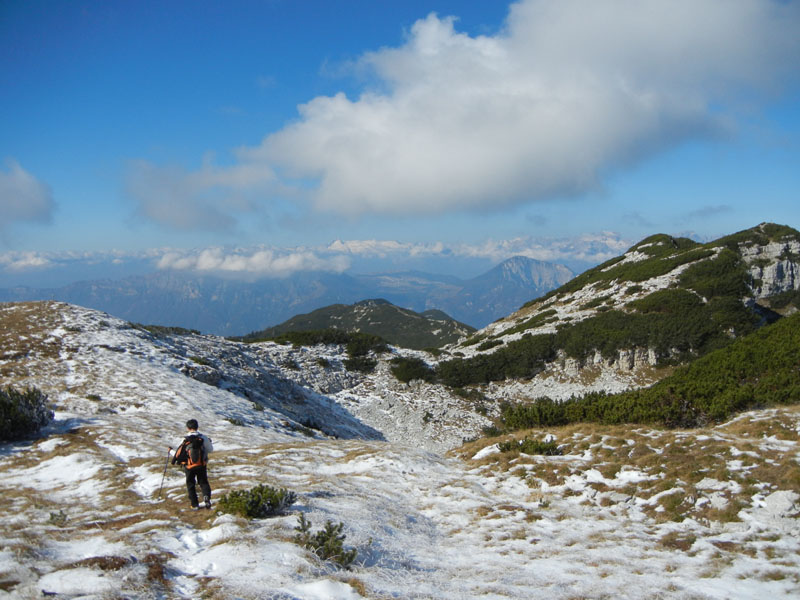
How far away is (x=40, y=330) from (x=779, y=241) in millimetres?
78349

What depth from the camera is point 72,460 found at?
11.8 metres

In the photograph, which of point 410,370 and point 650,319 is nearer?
point 410,370

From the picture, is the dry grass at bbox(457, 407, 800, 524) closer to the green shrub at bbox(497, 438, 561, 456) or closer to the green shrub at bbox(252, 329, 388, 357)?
the green shrub at bbox(497, 438, 561, 456)

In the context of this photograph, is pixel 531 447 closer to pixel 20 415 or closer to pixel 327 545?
pixel 327 545

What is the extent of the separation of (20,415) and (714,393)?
24.1 metres

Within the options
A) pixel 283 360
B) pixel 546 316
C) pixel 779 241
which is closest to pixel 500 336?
pixel 546 316

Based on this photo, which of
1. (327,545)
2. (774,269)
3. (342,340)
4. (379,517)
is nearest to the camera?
(327,545)

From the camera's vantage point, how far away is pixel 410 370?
39.8 m

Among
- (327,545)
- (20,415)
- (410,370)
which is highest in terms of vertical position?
(20,415)

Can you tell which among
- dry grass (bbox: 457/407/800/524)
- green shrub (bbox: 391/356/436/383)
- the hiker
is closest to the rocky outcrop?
green shrub (bbox: 391/356/436/383)

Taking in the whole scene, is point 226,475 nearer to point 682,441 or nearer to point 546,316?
point 682,441

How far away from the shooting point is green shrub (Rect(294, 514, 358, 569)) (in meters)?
6.40

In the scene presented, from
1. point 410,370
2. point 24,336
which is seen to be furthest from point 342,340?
point 24,336

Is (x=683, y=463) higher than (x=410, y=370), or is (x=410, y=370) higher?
(x=683, y=463)
